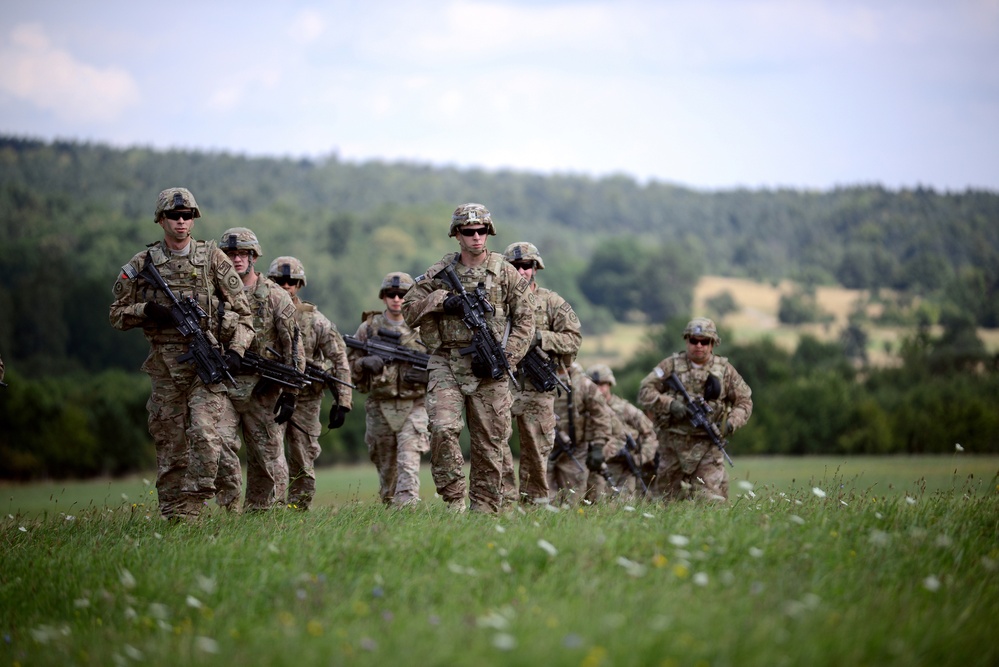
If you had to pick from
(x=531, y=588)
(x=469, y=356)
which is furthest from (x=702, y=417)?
(x=531, y=588)

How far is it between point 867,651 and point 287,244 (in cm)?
13388

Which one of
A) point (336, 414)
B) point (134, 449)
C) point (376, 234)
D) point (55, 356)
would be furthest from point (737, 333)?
point (336, 414)

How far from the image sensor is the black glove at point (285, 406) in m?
12.4

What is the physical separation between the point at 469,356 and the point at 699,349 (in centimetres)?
397

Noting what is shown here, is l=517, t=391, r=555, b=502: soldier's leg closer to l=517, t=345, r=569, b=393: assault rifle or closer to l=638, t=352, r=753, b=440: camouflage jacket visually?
l=517, t=345, r=569, b=393: assault rifle

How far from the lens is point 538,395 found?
12.7 metres

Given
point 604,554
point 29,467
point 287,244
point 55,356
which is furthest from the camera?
point 287,244

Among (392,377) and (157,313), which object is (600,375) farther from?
(157,313)

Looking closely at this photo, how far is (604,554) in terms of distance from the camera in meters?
7.84

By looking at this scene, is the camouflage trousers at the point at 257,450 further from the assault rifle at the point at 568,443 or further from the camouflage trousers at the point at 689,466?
the camouflage trousers at the point at 689,466

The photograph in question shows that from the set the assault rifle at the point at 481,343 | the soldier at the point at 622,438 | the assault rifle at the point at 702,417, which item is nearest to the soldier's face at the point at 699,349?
the assault rifle at the point at 702,417

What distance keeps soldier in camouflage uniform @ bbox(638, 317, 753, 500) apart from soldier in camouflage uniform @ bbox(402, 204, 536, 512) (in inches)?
124

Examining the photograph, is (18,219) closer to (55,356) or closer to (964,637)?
(55,356)

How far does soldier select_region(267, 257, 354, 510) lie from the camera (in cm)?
1351
